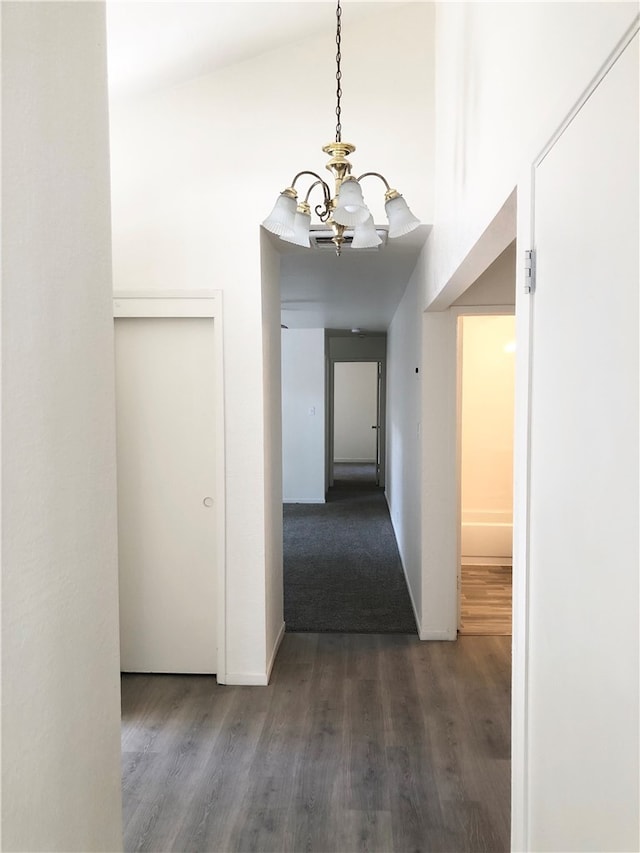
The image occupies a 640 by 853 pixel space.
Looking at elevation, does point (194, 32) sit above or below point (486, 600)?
above

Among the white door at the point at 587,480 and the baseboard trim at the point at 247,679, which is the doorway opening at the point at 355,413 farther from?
the white door at the point at 587,480

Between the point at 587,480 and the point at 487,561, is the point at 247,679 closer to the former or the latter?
the point at 587,480

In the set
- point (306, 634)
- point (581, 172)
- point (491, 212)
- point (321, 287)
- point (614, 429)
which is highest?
point (321, 287)

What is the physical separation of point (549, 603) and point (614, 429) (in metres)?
0.49

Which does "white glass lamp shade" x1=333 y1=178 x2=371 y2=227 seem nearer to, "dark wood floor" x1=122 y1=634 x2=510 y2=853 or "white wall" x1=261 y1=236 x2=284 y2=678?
"white wall" x1=261 y1=236 x2=284 y2=678

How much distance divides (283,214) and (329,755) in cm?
220

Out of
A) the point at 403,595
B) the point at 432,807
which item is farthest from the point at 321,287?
the point at 432,807

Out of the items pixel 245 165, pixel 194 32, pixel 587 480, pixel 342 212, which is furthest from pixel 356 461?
pixel 587 480

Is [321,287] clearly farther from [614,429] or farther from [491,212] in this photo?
[614,429]

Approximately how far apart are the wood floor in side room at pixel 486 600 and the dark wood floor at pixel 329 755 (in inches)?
13.7

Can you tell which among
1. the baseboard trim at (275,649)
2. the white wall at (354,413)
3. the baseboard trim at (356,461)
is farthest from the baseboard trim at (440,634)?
the white wall at (354,413)

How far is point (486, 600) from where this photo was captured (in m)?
4.36

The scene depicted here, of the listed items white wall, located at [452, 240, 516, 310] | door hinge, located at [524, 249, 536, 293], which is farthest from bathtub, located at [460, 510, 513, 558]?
door hinge, located at [524, 249, 536, 293]

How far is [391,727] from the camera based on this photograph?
2691 mm
